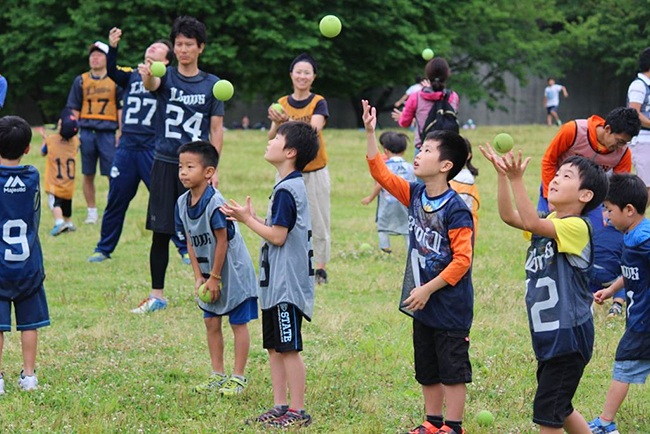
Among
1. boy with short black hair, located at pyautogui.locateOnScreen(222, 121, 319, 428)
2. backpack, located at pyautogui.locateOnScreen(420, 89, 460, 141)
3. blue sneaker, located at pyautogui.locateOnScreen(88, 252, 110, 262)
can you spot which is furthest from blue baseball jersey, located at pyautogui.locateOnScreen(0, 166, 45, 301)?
backpack, located at pyautogui.locateOnScreen(420, 89, 460, 141)

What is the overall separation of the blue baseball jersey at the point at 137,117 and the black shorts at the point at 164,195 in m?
1.83

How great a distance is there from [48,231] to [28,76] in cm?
2156

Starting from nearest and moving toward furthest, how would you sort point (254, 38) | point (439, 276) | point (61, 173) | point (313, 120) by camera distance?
point (439, 276) < point (313, 120) < point (61, 173) < point (254, 38)

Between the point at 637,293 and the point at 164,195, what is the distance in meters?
4.00

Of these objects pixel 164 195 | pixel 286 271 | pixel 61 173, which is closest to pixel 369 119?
pixel 286 271

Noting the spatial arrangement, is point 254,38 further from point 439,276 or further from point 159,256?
point 439,276

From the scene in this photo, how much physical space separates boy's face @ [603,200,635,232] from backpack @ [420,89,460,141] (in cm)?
455

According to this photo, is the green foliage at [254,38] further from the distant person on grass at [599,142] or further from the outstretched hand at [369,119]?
the outstretched hand at [369,119]

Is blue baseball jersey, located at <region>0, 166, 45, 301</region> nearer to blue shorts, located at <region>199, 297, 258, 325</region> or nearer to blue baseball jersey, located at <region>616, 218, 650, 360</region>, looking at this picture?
blue shorts, located at <region>199, 297, 258, 325</region>

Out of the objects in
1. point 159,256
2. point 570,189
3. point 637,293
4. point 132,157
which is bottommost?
point 159,256

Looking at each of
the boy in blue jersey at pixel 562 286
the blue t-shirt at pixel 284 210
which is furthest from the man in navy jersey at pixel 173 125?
the boy in blue jersey at pixel 562 286

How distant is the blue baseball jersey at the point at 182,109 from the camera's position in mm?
7102

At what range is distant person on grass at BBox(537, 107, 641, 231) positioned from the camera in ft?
20.3

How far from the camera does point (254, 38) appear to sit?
29125 millimetres
